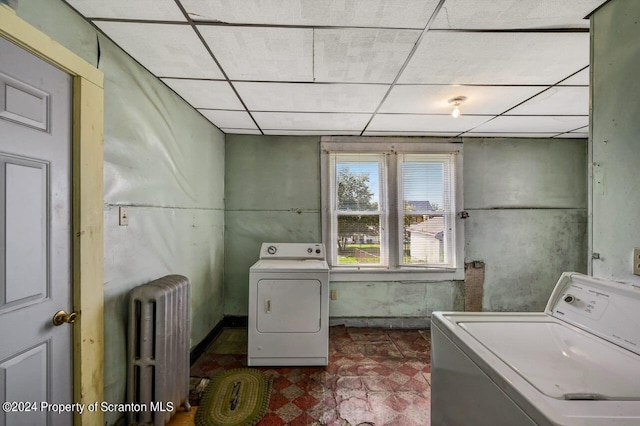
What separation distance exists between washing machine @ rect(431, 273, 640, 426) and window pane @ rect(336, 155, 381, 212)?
1.96 metres

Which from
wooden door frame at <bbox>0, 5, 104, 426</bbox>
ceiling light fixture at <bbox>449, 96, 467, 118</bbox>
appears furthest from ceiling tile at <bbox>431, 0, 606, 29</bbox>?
wooden door frame at <bbox>0, 5, 104, 426</bbox>

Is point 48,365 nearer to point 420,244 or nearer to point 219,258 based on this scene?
point 219,258

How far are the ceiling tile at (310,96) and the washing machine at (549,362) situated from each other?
1.58 meters

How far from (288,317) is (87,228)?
1592 mm

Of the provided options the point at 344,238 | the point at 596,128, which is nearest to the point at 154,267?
the point at 344,238

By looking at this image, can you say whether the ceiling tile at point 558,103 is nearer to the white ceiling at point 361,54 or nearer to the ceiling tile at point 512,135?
the white ceiling at point 361,54

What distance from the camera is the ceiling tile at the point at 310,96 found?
6.22 feet

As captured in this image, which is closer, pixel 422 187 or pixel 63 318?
pixel 63 318

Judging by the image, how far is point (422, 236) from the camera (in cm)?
322

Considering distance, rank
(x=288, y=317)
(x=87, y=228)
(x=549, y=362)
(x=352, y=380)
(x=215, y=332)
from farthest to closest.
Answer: (x=215, y=332) < (x=288, y=317) < (x=352, y=380) < (x=87, y=228) < (x=549, y=362)

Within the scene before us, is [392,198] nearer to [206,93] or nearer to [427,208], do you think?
[427,208]

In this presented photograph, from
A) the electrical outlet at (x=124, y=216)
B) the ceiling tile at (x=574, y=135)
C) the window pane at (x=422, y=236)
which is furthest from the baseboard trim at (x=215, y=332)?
the ceiling tile at (x=574, y=135)

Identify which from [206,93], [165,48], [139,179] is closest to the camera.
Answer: [165,48]

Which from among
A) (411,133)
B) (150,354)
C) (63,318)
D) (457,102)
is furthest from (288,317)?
(411,133)
